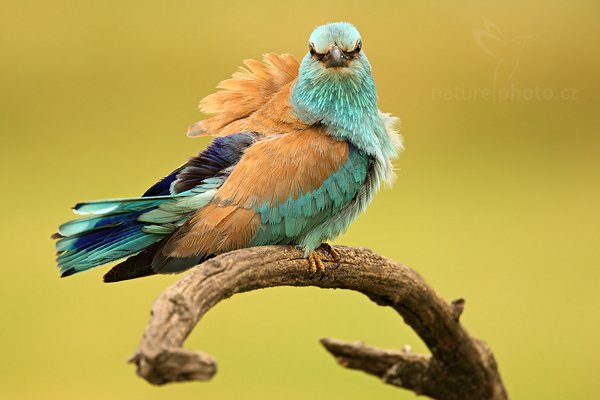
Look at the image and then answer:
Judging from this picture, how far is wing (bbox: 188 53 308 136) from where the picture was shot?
6.57ft

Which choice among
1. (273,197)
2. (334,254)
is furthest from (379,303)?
(273,197)

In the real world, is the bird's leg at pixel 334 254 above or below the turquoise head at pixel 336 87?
below

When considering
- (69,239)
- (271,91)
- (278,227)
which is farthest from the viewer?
(271,91)

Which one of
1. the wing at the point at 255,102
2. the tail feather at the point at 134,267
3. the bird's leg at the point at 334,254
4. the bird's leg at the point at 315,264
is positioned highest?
the wing at the point at 255,102

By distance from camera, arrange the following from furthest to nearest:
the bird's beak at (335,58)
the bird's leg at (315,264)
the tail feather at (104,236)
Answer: the bird's beak at (335,58) < the bird's leg at (315,264) < the tail feather at (104,236)

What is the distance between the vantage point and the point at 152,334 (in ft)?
4.07

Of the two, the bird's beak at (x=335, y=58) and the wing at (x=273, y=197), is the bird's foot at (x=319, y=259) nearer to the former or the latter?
the wing at (x=273, y=197)

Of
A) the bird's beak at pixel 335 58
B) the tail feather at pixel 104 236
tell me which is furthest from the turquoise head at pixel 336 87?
the tail feather at pixel 104 236

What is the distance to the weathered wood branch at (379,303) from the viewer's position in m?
1.44

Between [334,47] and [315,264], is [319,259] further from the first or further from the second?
[334,47]

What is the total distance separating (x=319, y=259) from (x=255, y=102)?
0.45 meters

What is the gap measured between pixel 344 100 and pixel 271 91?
219 millimetres

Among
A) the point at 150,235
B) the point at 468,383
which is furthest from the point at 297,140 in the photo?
the point at 468,383

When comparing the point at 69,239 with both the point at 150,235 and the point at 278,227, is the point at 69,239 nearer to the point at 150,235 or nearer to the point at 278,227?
the point at 150,235
